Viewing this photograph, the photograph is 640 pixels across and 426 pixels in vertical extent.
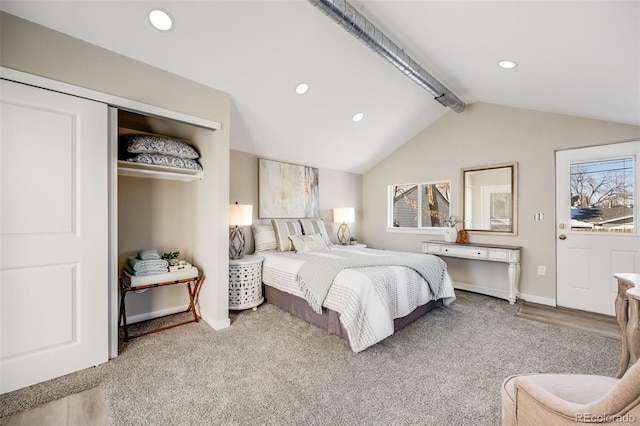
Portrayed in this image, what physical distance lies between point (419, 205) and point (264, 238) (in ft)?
9.20

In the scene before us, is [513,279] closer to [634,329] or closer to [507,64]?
[634,329]

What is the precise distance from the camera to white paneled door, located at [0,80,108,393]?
69.0 inches

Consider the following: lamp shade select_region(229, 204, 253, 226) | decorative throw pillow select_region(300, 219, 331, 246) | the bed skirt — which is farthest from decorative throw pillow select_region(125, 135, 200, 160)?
decorative throw pillow select_region(300, 219, 331, 246)

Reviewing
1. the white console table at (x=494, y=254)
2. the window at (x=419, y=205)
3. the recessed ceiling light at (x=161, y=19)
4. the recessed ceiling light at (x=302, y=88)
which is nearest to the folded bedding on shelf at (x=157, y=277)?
the recessed ceiling light at (x=161, y=19)

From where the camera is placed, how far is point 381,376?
6.35 ft

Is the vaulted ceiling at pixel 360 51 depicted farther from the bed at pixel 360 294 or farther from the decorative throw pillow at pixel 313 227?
the bed at pixel 360 294

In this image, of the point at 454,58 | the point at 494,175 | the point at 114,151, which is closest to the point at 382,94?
the point at 454,58

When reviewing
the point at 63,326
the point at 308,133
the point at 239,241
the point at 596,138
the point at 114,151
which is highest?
the point at 308,133

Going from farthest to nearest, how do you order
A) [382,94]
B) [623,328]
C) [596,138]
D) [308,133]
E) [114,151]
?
Answer: [308,133], [382,94], [596,138], [114,151], [623,328]

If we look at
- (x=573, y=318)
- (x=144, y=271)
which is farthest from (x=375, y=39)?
(x=573, y=318)

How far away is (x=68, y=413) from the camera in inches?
62.2

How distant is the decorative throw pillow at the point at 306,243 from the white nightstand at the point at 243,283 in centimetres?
65

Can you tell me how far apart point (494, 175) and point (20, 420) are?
17.2 ft

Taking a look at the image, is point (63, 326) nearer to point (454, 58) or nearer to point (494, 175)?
point (454, 58)
